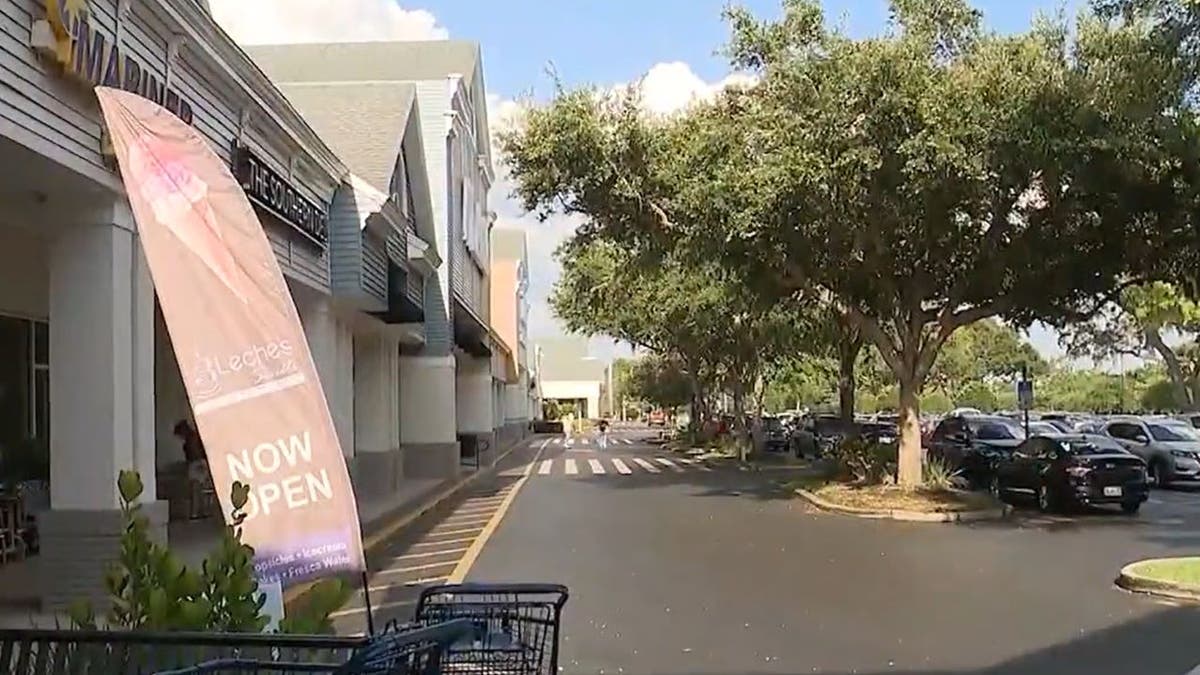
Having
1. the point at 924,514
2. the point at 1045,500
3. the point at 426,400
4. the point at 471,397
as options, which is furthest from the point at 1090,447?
the point at 471,397

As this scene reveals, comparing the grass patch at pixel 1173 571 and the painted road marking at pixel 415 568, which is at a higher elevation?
the grass patch at pixel 1173 571

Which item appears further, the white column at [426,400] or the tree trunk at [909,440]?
the white column at [426,400]

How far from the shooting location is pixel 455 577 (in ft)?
50.6

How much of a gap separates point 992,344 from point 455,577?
75.4m

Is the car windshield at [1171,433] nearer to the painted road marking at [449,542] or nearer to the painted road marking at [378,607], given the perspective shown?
the painted road marking at [449,542]

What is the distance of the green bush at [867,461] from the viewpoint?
27.7 m

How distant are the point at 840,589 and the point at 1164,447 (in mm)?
20622

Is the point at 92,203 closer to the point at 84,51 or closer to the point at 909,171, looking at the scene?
the point at 84,51

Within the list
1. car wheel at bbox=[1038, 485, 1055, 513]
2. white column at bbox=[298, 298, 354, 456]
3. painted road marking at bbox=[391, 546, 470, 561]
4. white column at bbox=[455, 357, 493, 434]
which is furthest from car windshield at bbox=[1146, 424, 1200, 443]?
white column at bbox=[455, 357, 493, 434]

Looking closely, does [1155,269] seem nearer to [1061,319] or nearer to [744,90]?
[1061,319]

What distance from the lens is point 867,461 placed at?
2794 centimetres

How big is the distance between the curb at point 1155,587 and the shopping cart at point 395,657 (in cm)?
1114

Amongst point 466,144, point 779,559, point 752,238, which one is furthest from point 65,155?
point 466,144

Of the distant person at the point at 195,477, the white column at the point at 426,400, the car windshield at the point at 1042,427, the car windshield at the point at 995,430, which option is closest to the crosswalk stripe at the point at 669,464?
the white column at the point at 426,400
